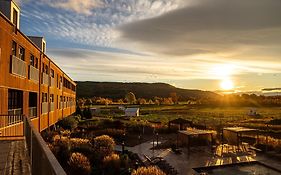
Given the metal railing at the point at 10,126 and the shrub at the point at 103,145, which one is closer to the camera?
the metal railing at the point at 10,126

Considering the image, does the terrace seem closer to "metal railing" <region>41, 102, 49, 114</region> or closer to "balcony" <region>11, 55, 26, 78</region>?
"balcony" <region>11, 55, 26, 78</region>

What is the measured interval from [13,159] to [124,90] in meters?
157

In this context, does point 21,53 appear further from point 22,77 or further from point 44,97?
point 44,97

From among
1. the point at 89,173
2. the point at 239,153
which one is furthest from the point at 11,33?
the point at 239,153

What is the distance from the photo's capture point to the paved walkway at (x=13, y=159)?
691 cm

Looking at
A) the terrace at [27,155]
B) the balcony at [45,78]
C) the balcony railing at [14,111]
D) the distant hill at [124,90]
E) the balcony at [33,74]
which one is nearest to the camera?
the terrace at [27,155]

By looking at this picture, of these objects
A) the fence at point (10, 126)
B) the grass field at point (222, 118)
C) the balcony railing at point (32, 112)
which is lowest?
the grass field at point (222, 118)

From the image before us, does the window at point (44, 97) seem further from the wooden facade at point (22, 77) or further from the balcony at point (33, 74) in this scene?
the balcony at point (33, 74)

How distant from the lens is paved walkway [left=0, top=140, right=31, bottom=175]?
691cm

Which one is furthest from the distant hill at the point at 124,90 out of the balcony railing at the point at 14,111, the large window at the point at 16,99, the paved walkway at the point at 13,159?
the paved walkway at the point at 13,159

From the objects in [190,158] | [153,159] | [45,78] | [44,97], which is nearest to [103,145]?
[153,159]

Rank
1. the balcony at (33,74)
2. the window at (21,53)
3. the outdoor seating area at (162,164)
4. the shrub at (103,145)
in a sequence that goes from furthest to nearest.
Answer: the balcony at (33,74)
the shrub at (103,145)
the window at (21,53)
the outdoor seating area at (162,164)

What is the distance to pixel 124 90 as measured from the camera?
166 m

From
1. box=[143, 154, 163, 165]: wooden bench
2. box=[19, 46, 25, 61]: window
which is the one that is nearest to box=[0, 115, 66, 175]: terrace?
box=[19, 46, 25, 61]: window
